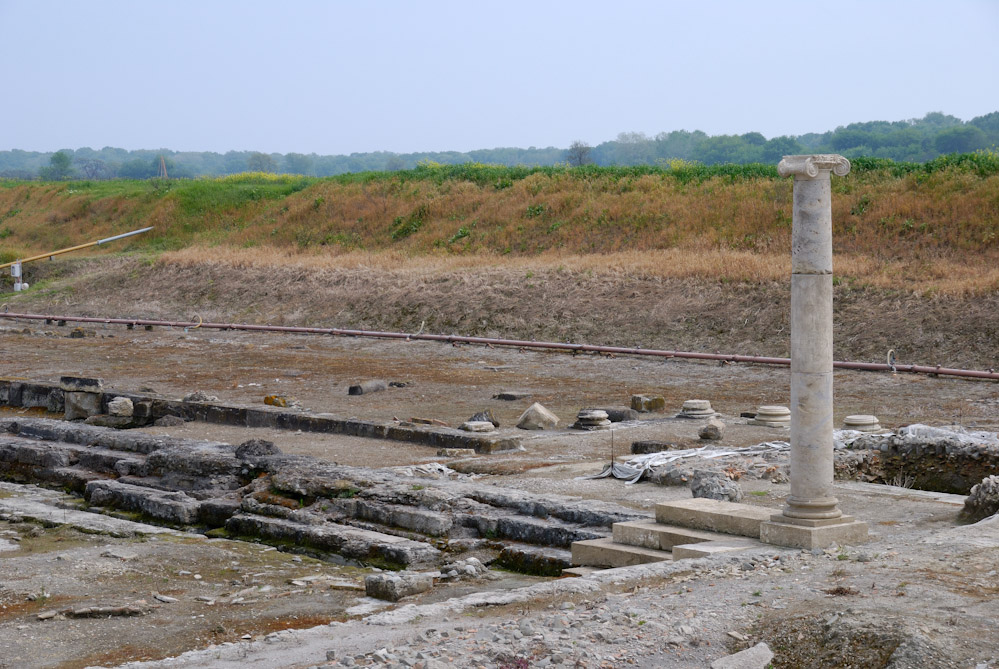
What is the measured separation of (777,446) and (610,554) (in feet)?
15.4

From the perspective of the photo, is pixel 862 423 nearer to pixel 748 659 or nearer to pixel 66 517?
pixel 748 659

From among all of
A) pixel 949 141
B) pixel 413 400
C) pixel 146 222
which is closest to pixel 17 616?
pixel 413 400

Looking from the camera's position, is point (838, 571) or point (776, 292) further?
point (776, 292)

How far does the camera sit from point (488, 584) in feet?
28.7

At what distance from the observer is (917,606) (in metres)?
6.32

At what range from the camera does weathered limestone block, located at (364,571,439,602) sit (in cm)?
825

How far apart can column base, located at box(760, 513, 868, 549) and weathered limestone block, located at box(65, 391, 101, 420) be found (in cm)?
1314

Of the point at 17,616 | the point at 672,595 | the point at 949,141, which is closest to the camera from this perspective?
the point at 672,595

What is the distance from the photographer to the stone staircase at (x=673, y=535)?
836 cm

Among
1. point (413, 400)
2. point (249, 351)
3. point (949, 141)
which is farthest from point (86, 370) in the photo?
point (949, 141)

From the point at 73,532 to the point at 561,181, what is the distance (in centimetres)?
3331

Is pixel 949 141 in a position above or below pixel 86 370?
above

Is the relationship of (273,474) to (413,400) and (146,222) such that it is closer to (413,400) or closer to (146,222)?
(413,400)

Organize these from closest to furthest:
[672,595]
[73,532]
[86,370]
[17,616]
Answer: [672,595], [17,616], [73,532], [86,370]
